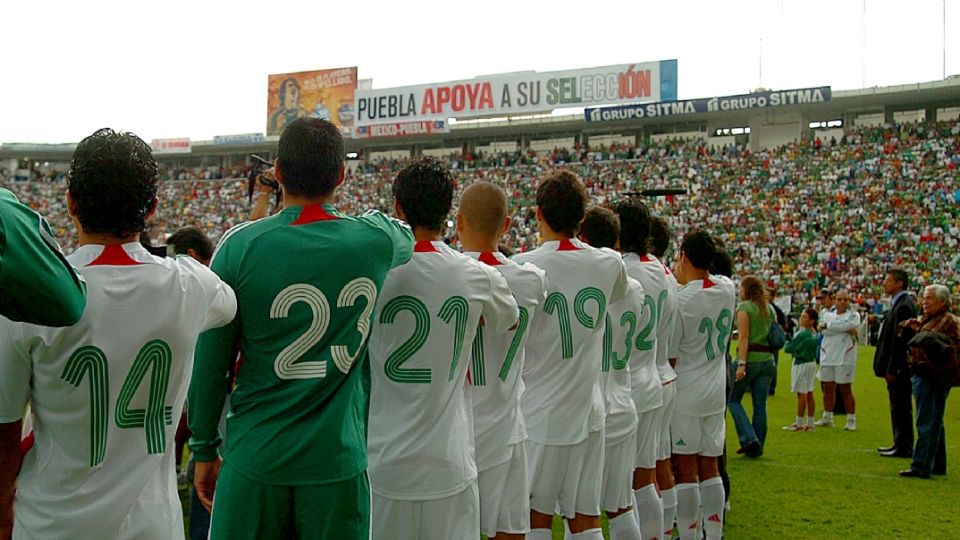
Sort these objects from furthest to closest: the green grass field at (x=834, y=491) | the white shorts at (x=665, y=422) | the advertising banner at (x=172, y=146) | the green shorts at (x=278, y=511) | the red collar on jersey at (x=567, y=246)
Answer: the advertising banner at (x=172, y=146)
the green grass field at (x=834, y=491)
the white shorts at (x=665, y=422)
the red collar on jersey at (x=567, y=246)
the green shorts at (x=278, y=511)

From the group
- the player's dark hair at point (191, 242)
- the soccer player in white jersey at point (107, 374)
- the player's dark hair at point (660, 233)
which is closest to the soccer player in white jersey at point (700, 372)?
the player's dark hair at point (660, 233)

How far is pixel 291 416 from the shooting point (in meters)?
2.75

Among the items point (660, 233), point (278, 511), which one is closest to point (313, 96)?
point (660, 233)

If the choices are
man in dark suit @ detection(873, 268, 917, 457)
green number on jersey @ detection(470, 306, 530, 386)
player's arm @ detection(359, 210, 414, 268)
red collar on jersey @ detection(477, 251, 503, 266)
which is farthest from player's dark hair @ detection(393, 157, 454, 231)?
man in dark suit @ detection(873, 268, 917, 457)

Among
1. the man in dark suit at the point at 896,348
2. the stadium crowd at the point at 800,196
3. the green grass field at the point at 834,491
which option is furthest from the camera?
the stadium crowd at the point at 800,196

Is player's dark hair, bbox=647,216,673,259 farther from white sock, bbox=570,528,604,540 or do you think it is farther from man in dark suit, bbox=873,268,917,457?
man in dark suit, bbox=873,268,917,457

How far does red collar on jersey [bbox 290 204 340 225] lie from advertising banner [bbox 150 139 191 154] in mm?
54199

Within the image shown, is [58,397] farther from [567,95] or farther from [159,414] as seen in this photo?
[567,95]

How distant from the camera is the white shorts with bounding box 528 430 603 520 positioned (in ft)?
14.3

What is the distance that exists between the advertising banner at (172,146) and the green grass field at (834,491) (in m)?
48.4

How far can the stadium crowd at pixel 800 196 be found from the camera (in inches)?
1153

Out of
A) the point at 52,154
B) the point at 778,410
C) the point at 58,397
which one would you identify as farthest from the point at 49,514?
the point at 52,154

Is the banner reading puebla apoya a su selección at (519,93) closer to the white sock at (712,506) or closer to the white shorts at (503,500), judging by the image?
the white sock at (712,506)

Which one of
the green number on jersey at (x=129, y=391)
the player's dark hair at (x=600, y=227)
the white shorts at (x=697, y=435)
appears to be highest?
the player's dark hair at (x=600, y=227)
